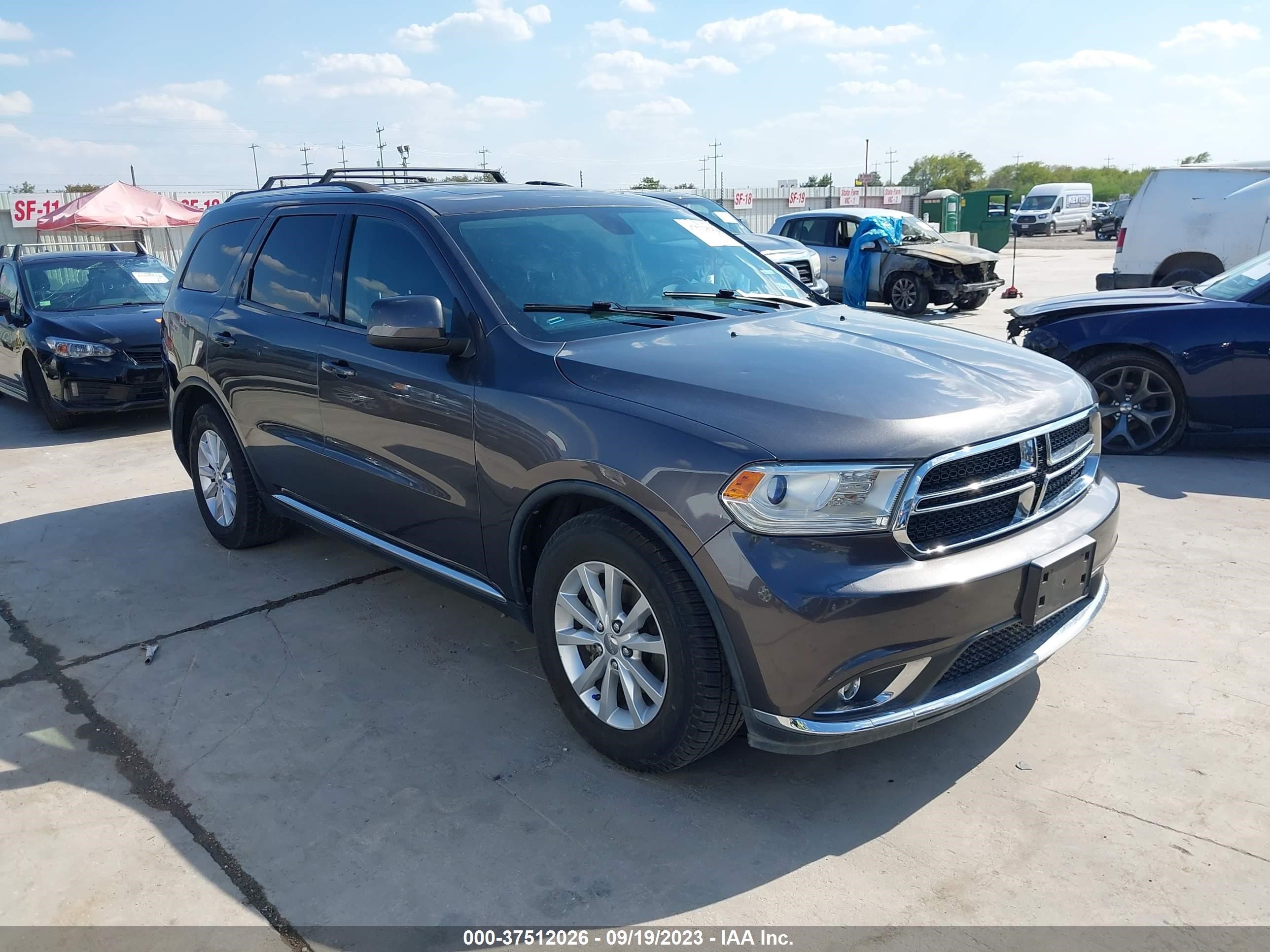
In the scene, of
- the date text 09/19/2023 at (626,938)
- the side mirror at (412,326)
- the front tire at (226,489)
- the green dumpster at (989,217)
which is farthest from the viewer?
the green dumpster at (989,217)

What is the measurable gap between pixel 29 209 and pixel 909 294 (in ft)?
77.5

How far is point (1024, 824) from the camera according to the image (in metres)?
2.96

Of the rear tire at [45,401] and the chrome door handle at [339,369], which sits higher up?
the chrome door handle at [339,369]

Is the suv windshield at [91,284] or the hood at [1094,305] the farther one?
the suv windshield at [91,284]

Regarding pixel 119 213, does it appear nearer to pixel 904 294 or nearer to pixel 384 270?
pixel 904 294

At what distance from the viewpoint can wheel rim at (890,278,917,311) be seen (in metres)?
14.9

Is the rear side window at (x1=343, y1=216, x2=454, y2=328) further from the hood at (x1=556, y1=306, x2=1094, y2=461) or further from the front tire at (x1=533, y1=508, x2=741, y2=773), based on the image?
the front tire at (x1=533, y1=508, x2=741, y2=773)

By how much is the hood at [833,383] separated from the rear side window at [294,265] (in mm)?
1669

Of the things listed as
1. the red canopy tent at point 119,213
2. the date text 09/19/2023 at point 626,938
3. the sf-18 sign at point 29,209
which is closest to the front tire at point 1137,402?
the date text 09/19/2023 at point 626,938

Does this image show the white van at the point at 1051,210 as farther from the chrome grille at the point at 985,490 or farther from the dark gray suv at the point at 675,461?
the chrome grille at the point at 985,490

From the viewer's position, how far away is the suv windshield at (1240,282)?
668 cm

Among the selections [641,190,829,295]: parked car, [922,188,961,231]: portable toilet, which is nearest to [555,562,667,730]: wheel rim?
[641,190,829,295]: parked car

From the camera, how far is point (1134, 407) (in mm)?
6957

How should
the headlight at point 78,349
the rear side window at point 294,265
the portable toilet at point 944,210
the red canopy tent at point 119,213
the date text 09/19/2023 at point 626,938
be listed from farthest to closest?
the portable toilet at point 944,210
the red canopy tent at point 119,213
the headlight at point 78,349
the rear side window at point 294,265
the date text 09/19/2023 at point 626,938
